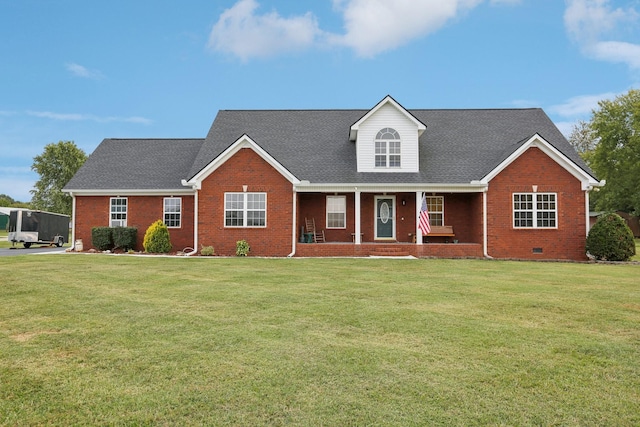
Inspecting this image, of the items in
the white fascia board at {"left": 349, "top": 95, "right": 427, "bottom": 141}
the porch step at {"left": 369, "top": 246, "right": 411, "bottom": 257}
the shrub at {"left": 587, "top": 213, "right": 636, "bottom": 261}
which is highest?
the white fascia board at {"left": 349, "top": 95, "right": 427, "bottom": 141}

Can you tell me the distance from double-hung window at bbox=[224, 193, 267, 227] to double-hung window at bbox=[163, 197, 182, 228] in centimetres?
351

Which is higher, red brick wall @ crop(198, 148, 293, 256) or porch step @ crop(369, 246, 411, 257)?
red brick wall @ crop(198, 148, 293, 256)

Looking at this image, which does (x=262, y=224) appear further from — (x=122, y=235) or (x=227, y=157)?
(x=122, y=235)

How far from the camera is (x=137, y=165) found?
24016mm

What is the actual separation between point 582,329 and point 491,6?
1757 cm

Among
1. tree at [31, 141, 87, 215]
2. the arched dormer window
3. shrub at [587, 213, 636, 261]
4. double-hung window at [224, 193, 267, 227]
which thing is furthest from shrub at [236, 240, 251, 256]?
tree at [31, 141, 87, 215]

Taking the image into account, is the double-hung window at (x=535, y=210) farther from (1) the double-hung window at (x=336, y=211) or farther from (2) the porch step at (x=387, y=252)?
(1) the double-hung window at (x=336, y=211)

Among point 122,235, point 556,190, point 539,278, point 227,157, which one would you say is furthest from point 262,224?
point 556,190

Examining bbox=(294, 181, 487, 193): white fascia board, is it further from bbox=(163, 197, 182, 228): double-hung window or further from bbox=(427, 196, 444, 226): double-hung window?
bbox=(163, 197, 182, 228): double-hung window

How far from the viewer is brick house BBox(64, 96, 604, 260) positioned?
63.7 feet

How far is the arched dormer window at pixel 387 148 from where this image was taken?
69.7 ft

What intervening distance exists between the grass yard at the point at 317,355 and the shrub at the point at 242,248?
30.9ft

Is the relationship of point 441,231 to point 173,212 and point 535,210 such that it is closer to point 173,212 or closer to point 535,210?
point 535,210

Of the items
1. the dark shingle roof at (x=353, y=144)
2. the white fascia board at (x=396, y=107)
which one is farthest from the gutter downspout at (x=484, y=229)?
the white fascia board at (x=396, y=107)
